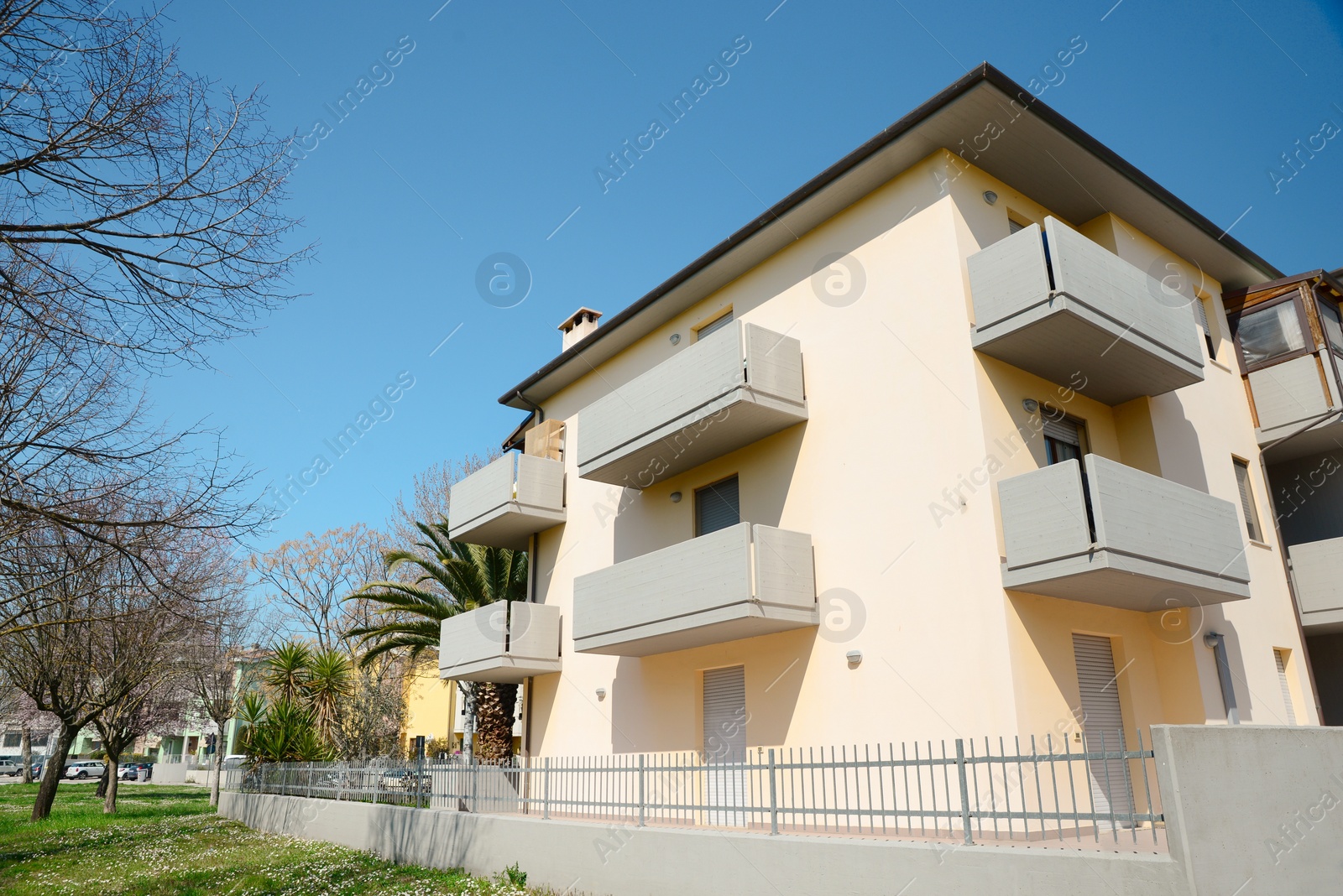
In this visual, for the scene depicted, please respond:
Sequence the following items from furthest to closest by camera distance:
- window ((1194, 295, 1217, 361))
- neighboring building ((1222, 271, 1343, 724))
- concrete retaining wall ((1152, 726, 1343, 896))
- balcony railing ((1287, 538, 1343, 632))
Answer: window ((1194, 295, 1217, 361)), neighboring building ((1222, 271, 1343, 724)), balcony railing ((1287, 538, 1343, 632)), concrete retaining wall ((1152, 726, 1343, 896))

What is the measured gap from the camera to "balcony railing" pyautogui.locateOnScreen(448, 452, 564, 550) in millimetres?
18219

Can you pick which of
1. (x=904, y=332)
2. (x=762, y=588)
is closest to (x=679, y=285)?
(x=904, y=332)

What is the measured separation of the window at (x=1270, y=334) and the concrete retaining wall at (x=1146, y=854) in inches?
352

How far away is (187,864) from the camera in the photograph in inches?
567

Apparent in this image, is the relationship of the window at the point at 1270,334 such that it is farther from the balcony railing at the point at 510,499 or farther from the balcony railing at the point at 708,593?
the balcony railing at the point at 510,499

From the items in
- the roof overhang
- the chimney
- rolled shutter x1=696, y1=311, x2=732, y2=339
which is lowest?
rolled shutter x1=696, y1=311, x2=732, y2=339

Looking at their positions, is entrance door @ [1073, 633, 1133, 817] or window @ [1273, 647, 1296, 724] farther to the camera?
window @ [1273, 647, 1296, 724]

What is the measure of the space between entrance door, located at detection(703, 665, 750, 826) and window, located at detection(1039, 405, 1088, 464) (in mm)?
A: 5590

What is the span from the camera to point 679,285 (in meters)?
16.2

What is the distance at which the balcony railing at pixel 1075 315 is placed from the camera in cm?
1074

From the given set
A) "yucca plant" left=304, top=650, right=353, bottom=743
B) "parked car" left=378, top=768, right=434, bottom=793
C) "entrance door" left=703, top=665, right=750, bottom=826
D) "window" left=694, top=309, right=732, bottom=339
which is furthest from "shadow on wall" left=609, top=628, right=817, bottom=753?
"yucca plant" left=304, top=650, right=353, bottom=743

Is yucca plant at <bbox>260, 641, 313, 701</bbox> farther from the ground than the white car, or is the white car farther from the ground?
yucca plant at <bbox>260, 641, 313, 701</bbox>

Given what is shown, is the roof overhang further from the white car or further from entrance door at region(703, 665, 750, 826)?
the white car

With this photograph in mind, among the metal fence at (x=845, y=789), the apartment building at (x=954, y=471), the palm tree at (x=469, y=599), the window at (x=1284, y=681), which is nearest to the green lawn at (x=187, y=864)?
the metal fence at (x=845, y=789)
